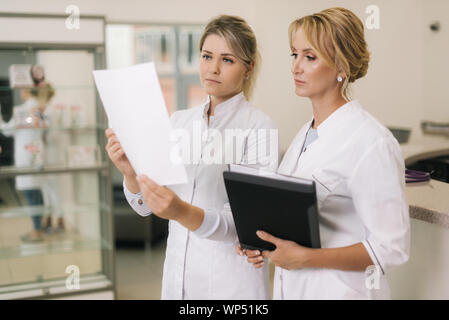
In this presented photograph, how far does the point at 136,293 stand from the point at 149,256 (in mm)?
865

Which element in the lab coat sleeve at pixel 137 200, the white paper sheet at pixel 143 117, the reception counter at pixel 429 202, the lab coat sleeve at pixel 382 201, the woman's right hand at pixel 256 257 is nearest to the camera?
the white paper sheet at pixel 143 117

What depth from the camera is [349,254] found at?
1.01 meters

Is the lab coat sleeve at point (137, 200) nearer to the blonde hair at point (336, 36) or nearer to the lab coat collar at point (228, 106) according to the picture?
the lab coat collar at point (228, 106)

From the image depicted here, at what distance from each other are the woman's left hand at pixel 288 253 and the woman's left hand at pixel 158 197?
194 mm

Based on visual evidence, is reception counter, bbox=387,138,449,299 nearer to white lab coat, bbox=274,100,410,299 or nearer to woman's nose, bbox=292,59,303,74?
white lab coat, bbox=274,100,410,299

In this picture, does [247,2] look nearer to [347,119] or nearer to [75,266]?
[75,266]

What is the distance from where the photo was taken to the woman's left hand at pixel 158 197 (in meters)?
0.92

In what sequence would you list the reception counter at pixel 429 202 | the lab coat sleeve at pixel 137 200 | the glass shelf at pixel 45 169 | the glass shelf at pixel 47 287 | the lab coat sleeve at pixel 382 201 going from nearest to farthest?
the lab coat sleeve at pixel 382 201 < the lab coat sleeve at pixel 137 200 < the reception counter at pixel 429 202 < the glass shelf at pixel 45 169 < the glass shelf at pixel 47 287

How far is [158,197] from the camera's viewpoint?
3.07 ft

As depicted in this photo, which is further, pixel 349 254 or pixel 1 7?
pixel 1 7

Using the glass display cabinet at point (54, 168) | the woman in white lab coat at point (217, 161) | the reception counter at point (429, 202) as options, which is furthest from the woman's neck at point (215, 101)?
the glass display cabinet at point (54, 168)

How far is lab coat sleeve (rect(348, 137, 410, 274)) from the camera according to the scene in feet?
3.17

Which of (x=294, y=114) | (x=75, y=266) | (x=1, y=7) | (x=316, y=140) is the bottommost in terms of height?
(x=75, y=266)

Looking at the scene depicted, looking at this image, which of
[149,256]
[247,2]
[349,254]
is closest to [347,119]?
[349,254]
